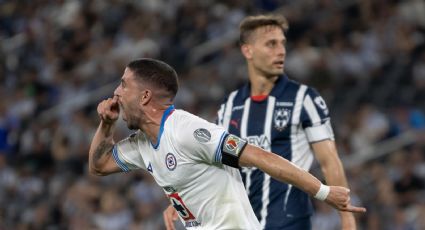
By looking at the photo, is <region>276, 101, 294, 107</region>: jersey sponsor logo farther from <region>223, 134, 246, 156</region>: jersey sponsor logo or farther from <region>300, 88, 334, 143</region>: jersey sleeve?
<region>223, 134, 246, 156</region>: jersey sponsor logo

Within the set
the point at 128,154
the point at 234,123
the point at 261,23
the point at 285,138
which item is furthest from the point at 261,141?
the point at 128,154

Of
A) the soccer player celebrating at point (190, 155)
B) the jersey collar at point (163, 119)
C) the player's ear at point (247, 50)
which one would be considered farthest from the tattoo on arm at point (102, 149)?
the player's ear at point (247, 50)

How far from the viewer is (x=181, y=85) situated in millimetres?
13180

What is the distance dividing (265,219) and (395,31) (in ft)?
24.0

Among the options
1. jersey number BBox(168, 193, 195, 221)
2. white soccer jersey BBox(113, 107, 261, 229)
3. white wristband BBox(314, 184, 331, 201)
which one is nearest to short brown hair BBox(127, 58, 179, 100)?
white soccer jersey BBox(113, 107, 261, 229)

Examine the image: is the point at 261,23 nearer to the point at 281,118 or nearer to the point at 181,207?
the point at 281,118

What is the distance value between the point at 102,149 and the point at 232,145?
38.7 inches

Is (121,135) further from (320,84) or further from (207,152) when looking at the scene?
(207,152)

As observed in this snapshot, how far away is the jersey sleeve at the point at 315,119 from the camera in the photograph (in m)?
5.84

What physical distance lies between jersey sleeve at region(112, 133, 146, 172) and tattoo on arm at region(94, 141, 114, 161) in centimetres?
4

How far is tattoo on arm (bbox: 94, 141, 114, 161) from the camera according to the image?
205 inches

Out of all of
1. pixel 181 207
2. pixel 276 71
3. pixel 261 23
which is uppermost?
pixel 261 23

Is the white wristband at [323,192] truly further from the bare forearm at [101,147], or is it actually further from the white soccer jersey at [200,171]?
the bare forearm at [101,147]

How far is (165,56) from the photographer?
13.7 meters
